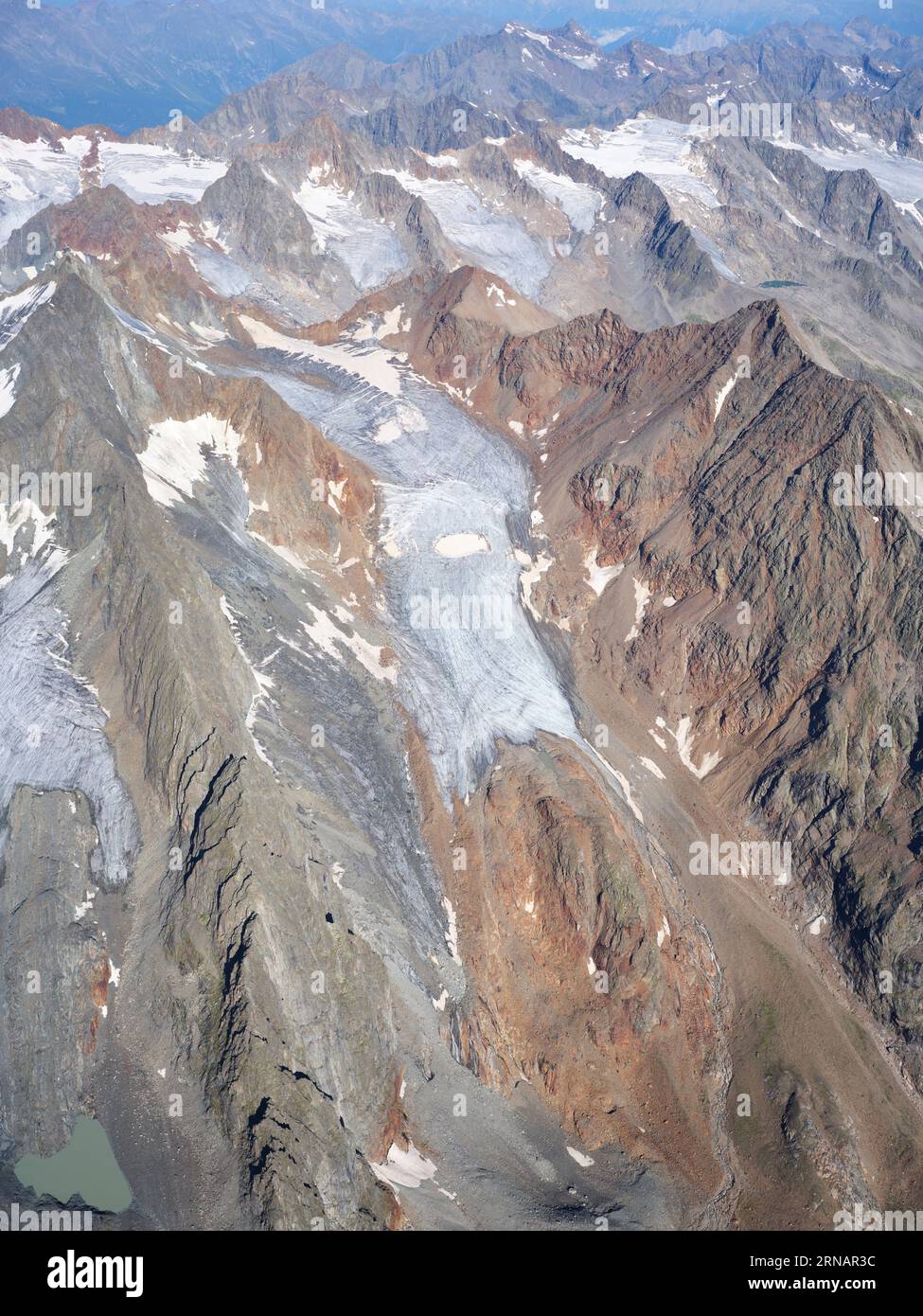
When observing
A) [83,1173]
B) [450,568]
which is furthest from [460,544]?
[83,1173]

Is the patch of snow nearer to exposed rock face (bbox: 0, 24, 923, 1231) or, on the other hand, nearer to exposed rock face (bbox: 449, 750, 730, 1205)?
exposed rock face (bbox: 0, 24, 923, 1231)

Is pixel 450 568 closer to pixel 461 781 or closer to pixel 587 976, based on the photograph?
pixel 461 781

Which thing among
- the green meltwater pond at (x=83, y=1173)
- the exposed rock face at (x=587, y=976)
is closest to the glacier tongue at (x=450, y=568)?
the exposed rock face at (x=587, y=976)

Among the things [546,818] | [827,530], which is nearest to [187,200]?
[827,530]

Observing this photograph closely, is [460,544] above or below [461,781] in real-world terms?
above

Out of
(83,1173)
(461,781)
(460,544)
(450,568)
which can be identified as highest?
(460,544)

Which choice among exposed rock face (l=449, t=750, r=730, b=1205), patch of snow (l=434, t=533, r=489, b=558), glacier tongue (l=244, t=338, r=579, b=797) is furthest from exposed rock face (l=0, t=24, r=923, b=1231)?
patch of snow (l=434, t=533, r=489, b=558)

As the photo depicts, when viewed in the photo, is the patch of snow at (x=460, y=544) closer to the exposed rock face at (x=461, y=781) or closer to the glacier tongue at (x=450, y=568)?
the glacier tongue at (x=450, y=568)

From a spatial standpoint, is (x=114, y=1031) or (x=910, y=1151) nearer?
(x=114, y=1031)

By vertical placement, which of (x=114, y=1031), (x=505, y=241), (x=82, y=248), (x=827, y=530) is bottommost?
(x=114, y=1031)

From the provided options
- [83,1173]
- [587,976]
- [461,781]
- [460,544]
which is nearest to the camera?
[83,1173]
